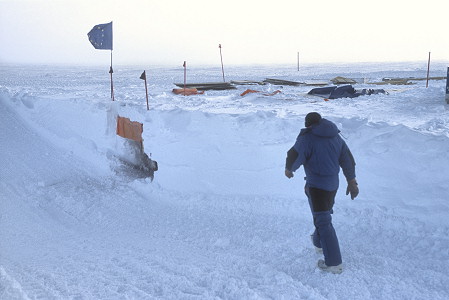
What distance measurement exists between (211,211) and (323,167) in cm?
249

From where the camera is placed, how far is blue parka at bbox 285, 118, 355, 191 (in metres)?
3.76

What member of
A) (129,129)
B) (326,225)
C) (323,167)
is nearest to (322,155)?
(323,167)

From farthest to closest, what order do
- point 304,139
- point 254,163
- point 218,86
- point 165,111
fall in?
point 218,86, point 165,111, point 254,163, point 304,139

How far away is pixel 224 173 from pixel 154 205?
1.29 m

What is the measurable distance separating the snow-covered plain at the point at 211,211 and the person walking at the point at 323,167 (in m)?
0.30

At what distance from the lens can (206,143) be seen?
741 cm

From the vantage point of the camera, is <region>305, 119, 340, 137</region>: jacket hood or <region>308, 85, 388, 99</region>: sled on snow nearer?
<region>305, 119, 340, 137</region>: jacket hood

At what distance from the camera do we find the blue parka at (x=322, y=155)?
376 centimetres

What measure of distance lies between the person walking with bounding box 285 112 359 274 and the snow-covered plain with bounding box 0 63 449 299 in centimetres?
30

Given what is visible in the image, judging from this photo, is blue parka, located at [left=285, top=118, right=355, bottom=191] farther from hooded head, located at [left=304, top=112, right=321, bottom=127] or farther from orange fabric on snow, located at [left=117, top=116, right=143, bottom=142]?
orange fabric on snow, located at [left=117, top=116, right=143, bottom=142]

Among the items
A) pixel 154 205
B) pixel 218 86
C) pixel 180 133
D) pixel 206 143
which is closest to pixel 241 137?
pixel 206 143

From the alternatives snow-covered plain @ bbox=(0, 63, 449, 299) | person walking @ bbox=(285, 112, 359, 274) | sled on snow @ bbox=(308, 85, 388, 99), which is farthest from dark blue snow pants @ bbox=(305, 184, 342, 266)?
sled on snow @ bbox=(308, 85, 388, 99)

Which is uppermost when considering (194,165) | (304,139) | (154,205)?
(304,139)

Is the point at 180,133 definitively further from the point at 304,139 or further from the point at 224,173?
the point at 304,139
